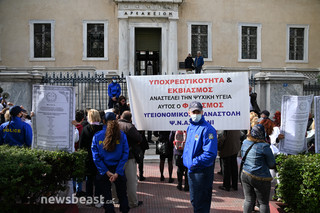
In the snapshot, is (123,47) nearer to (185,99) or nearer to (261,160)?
(185,99)

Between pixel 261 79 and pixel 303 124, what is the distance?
698 cm

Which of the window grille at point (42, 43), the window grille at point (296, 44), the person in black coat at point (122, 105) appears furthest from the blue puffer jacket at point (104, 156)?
the window grille at point (296, 44)

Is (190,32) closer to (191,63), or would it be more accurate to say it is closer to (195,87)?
(191,63)

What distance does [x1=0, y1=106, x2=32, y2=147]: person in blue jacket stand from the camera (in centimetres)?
643

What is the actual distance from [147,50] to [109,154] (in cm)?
1767

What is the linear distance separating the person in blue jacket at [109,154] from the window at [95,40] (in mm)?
16099

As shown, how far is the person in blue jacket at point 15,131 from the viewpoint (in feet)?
21.1

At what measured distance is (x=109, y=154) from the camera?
17.5ft

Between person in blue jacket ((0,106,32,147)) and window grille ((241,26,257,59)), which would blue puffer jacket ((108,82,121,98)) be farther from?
window grille ((241,26,257,59))

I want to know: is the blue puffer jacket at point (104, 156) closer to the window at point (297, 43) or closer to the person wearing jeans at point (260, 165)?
the person wearing jeans at point (260, 165)

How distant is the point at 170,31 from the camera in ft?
67.9

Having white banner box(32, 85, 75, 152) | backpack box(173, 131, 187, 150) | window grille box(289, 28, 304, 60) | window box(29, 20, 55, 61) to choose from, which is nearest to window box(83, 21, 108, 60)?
window box(29, 20, 55, 61)

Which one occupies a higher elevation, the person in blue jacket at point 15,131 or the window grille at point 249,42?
the window grille at point 249,42

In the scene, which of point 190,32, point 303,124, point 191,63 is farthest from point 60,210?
point 190,32
